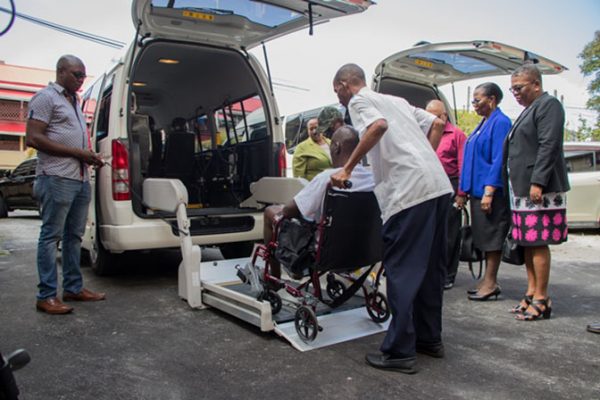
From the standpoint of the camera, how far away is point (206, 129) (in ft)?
22.2

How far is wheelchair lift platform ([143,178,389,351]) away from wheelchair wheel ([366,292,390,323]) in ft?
0.14

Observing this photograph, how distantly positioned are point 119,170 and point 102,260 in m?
1.05

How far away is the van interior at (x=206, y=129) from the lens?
5359 millimetres

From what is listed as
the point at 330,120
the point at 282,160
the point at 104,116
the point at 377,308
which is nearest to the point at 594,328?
the point at 377,308

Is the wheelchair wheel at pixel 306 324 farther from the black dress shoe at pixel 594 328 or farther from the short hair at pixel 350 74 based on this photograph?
the black dress shoe at pixel 594 328

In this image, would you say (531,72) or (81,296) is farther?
(81,296)

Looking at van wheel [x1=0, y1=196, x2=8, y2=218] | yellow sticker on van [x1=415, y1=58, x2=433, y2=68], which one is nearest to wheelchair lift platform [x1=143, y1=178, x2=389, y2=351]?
yellow sticker on van [x1=415, y1=58, x2=433, y2=68]

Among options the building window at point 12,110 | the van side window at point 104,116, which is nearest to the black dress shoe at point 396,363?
the van side window at point 104,116

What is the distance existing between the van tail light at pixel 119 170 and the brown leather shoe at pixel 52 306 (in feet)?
3.24

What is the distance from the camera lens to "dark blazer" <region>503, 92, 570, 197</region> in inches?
140

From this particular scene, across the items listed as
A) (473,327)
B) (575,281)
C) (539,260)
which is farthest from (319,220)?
(575,281)

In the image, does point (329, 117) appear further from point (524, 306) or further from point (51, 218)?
point (51, 218)

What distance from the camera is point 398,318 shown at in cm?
267

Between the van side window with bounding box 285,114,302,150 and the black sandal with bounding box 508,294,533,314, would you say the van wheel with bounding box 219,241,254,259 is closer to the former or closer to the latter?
the black sandal with bounding box 508,294,533,314
